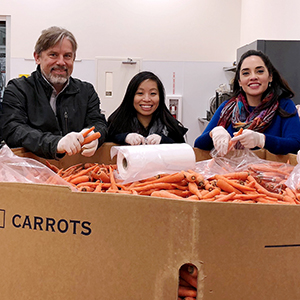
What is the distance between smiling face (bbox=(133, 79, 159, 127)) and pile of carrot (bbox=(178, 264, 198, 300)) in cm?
105

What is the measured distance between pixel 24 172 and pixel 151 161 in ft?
1.06

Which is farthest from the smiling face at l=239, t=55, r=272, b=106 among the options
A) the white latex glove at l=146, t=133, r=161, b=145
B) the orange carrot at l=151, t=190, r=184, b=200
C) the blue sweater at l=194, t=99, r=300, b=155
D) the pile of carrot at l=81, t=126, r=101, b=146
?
the orange carrot at l=151, t=190, r=184, b=200

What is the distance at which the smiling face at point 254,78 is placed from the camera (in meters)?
1.45

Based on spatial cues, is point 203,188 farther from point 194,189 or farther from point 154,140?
point 154,140

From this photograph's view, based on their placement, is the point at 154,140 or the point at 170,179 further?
the point at 154,140

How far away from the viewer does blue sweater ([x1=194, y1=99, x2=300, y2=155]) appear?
1.23 m

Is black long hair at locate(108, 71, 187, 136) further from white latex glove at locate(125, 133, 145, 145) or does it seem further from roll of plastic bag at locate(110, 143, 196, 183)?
roll of plastic bag at locate(110, 143, 196, 183)

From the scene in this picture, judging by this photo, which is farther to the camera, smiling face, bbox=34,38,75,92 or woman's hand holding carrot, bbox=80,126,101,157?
smiling face, bbox=34,38,75,92

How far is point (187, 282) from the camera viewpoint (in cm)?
59

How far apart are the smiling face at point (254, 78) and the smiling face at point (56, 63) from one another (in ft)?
2.45

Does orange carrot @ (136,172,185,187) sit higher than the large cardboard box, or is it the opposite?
orange carrot @ (136,172,185,187)

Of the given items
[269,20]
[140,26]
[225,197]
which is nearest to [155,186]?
[225,197]

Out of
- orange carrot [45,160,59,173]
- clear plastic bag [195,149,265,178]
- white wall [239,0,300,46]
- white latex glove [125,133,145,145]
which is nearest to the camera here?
clear plastic bag [195,149,265,178]

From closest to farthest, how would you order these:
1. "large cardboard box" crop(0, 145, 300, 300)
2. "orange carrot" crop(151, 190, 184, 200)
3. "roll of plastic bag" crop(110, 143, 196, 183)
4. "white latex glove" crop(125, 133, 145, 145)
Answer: "large cardboard box" crop(0, 145, 300, 300)
"orange carrot" crop(151, 190, 184, 200)
"roll of plastic bag" crop(110, 143, 196, 183)
"white latex glove" crop(125, 133, 145, 145)
